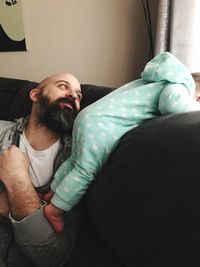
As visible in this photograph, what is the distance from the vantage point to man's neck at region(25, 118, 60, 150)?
123 cm

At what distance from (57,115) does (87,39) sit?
106 cm

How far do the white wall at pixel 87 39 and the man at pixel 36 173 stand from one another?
33.5 inches

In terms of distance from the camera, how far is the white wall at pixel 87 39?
198 cm

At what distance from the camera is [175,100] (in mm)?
866

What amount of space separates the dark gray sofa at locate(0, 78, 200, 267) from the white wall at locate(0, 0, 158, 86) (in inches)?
49.7

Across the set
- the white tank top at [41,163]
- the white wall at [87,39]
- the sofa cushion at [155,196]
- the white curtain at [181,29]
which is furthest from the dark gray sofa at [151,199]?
the white wall at [87,39]

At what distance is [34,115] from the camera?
51.6 inches

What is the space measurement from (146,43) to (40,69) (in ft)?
2.56

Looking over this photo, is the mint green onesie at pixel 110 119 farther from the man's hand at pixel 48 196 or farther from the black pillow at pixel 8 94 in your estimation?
the black pillow at pixel 8 94

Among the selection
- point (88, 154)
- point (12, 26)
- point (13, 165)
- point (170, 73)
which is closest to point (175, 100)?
point (170, 73)

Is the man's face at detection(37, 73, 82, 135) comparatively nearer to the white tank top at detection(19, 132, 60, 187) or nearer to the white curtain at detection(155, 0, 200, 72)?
the white tank top at detection(19, 132, 60, 187)

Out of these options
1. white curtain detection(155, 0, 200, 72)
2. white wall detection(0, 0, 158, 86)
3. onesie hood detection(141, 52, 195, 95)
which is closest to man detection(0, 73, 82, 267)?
onesie hood detection(141, 52, 195, 95)

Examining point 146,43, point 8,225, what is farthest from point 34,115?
point 146,43

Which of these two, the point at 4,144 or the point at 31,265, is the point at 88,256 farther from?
the point at 4,144
